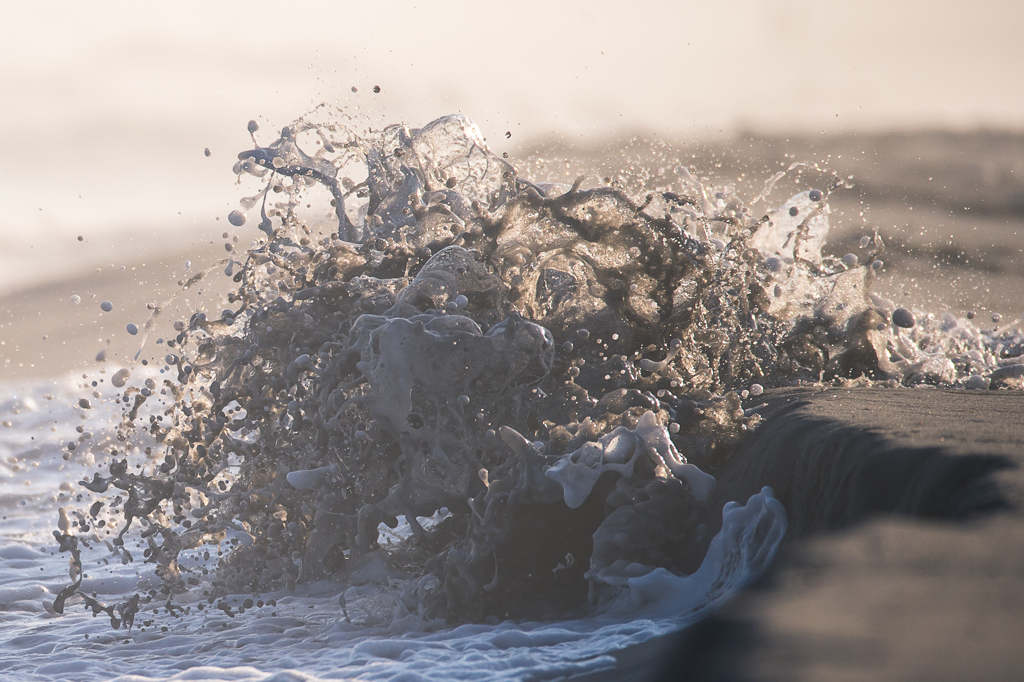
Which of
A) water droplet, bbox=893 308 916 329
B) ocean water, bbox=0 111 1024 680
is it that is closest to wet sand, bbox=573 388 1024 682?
ocean water, bbox=0 111 1024 680

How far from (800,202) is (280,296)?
2.98 meters

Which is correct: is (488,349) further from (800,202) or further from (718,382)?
(800,202)

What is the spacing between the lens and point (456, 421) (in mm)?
3473

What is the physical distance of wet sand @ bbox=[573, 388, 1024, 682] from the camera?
1.35m

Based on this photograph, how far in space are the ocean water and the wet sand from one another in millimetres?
268

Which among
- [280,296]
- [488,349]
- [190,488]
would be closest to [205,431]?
[190,488]

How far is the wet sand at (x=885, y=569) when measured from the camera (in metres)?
1.35

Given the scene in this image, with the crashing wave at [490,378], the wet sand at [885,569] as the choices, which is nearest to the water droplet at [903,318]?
the crashing wave at [490,378]

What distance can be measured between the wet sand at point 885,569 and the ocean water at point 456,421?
27cm

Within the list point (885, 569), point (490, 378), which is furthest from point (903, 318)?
point (885, 569)

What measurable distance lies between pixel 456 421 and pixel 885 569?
214 centimetres

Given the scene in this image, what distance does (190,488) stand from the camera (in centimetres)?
387

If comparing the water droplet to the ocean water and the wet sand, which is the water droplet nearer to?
the ocean water

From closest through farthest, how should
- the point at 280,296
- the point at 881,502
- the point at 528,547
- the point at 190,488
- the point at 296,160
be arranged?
the point at 881,502 < the point at 528,547 < the point at 190,488 < the point at 280,296 < the point at 296,160
